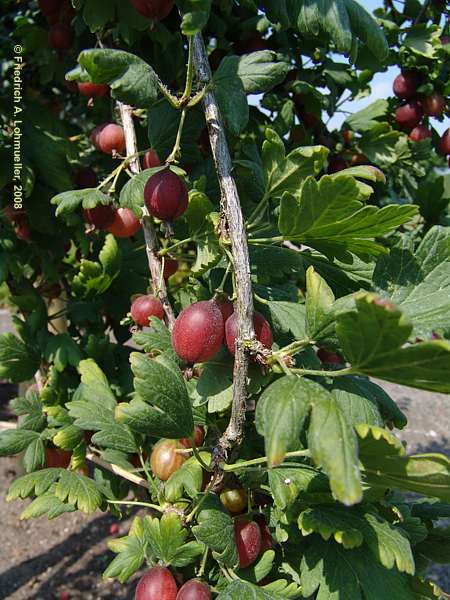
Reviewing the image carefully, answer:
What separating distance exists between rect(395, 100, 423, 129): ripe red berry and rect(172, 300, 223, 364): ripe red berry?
1.08 meters

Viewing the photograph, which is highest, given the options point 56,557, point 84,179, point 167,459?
point 84,179

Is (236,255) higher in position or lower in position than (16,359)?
higher

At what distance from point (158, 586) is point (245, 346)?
0.39 meters

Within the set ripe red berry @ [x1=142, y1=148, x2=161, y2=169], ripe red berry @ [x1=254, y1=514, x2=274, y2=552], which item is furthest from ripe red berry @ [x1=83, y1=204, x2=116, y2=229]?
ripe red berry @ [x1=254, y1=514, x2=274, y2=552]

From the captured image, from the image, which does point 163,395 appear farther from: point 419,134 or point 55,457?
point 419,134

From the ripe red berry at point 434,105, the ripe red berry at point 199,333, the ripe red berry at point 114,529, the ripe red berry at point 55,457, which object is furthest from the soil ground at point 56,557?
the ripe red berry at point 434,105

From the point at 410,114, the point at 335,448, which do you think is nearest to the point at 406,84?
the point at 410,114

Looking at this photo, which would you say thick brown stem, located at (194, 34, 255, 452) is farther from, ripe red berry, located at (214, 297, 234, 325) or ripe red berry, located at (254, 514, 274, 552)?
ripe red berry, located at (254, 514, 274, 552)

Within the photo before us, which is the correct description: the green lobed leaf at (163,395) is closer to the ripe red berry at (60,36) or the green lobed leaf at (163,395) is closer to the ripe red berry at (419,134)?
the ripe red berry at (60,36)

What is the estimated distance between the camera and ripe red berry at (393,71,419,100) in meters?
1.50

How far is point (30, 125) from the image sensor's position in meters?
1.43

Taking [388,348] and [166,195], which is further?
[166,195]

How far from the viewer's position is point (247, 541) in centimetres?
84

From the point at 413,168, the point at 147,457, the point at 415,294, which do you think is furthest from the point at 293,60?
the point at 147,457
